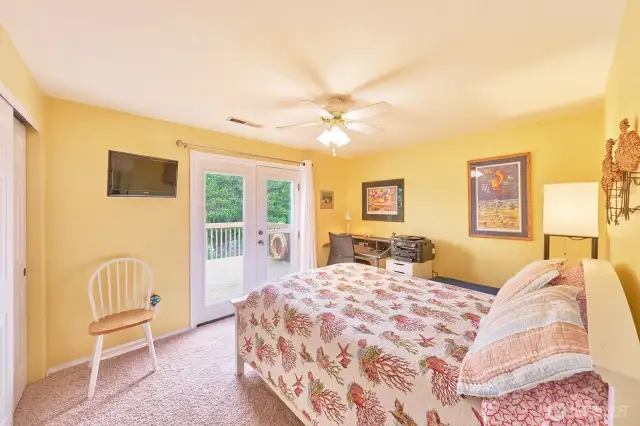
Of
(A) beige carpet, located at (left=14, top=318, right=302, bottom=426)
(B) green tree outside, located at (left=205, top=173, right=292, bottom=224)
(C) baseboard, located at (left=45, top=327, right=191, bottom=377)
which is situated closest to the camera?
(A) beige carpet, located at (left=14, top=318, right=302, bottom=426)

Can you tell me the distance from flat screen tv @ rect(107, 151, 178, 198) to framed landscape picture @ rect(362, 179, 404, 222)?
111 inches

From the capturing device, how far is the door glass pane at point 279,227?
145 inches

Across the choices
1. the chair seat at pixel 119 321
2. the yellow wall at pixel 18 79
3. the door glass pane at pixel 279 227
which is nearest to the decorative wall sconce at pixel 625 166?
the yellow wall at pixel 18 79

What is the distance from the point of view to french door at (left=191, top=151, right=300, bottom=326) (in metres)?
3.04

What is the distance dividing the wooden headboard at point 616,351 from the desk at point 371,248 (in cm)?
275

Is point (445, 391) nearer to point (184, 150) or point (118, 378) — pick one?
point (118, 378)

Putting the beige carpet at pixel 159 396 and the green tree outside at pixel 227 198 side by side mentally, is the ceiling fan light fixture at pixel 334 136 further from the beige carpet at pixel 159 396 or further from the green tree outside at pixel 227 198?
the beige carpet at pixel 159 396

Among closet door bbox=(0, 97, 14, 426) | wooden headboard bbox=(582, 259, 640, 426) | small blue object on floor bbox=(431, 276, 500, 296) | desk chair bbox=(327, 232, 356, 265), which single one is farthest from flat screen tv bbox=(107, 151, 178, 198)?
small blue object on floor bbox=(431, 276, 500, 296)

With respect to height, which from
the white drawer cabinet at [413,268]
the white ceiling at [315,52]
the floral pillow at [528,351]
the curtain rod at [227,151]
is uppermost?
the white ceiling at [315,52]

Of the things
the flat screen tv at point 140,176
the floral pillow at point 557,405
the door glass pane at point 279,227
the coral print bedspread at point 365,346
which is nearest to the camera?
the floral pillow at point 557,405

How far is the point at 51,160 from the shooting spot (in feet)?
7.13

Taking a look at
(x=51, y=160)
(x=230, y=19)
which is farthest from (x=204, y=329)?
(x=230, y=19)

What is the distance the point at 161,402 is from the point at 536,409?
2.15m

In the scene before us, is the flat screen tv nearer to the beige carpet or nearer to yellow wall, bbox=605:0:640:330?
the beige carpet
